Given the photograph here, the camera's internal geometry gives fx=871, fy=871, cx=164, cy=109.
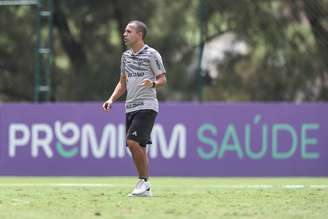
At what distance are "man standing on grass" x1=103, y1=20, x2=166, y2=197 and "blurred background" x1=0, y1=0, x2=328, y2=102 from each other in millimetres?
7305

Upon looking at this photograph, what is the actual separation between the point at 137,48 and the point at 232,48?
1472 centimetres

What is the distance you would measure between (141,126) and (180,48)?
511 inches

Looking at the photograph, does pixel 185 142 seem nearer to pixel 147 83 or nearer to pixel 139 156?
pixel 139 156

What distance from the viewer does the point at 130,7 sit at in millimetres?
22266

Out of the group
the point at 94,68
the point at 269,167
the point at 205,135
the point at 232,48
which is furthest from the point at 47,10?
the point at 232,48

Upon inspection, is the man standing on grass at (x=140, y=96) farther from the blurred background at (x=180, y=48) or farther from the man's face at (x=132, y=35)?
the blurred background at (x=180, y=48)

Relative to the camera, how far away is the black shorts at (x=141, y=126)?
9.95m

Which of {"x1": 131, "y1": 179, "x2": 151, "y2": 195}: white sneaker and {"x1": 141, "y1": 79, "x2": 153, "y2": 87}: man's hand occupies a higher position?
{"x1": 141, "y1": 79, "x2": 153, "y2": 87}: man's hand

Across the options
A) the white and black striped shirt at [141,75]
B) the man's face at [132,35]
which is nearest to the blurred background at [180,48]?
the white and black striped shirt at [141,75]


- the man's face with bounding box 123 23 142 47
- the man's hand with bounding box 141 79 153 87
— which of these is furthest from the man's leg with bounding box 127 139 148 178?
the man's face with bounding box 123 23 142 47

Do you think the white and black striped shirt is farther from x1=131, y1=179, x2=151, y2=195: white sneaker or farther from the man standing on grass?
x1=131, y1=179, x2=151, y2=195: white sneaker

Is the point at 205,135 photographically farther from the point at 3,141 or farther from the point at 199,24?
the point at 3,141

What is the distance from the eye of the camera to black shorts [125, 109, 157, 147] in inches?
392

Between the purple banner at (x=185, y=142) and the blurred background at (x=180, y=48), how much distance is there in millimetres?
1331
